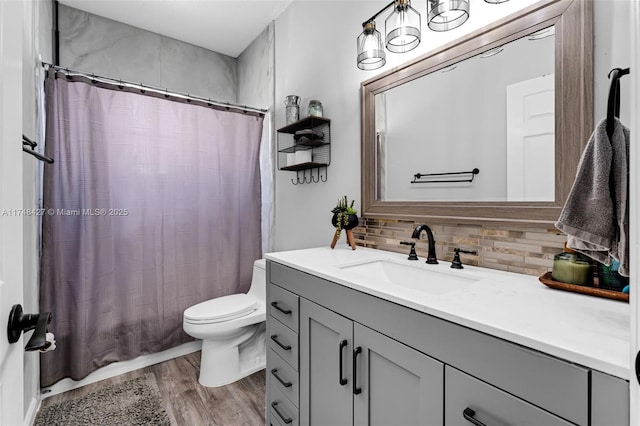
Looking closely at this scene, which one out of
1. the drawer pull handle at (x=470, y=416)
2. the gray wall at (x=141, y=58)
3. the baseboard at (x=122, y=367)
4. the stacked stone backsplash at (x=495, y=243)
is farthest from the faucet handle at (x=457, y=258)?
the gray wall at (x=141, y=58)

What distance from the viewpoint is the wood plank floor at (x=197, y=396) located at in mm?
1721

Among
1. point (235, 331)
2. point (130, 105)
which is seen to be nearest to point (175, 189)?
point (130, 105)

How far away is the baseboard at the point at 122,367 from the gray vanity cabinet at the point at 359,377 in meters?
1.49

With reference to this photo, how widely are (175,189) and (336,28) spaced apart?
5.04 ft

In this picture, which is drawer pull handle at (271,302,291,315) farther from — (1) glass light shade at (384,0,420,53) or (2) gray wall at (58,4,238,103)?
(2) gray wall at (58,4,238,103)

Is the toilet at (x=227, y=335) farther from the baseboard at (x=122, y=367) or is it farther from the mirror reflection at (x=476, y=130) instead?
the mirror reflection at (x=476, y=130)

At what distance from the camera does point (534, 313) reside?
2.45 feet

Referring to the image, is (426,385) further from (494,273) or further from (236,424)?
(236,424)

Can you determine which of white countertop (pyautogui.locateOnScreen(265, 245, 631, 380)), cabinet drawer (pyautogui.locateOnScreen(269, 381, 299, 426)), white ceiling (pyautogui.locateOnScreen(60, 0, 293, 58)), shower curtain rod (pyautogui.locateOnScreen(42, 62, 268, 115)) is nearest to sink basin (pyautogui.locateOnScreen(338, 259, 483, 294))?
white countertop (pyautogui.locateOnScreen(265, 245, 631, 380))

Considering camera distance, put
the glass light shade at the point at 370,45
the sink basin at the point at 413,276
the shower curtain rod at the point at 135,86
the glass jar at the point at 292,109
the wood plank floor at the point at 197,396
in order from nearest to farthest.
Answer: the sink basin at the point at 413,276, the glass light shade at the point at 370,45, the wood plank floor at the point at 197,396, the shower curtain rod at the point at 135,86, the glass jar at the point at 292,109

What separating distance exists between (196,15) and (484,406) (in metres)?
2.98

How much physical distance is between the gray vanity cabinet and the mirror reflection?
2.32 ft

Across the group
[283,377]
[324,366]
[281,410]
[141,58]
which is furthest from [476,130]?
[141,58]

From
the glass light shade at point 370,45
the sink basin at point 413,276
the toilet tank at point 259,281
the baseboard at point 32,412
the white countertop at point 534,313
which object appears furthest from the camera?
the toilet tank at point 259,281
